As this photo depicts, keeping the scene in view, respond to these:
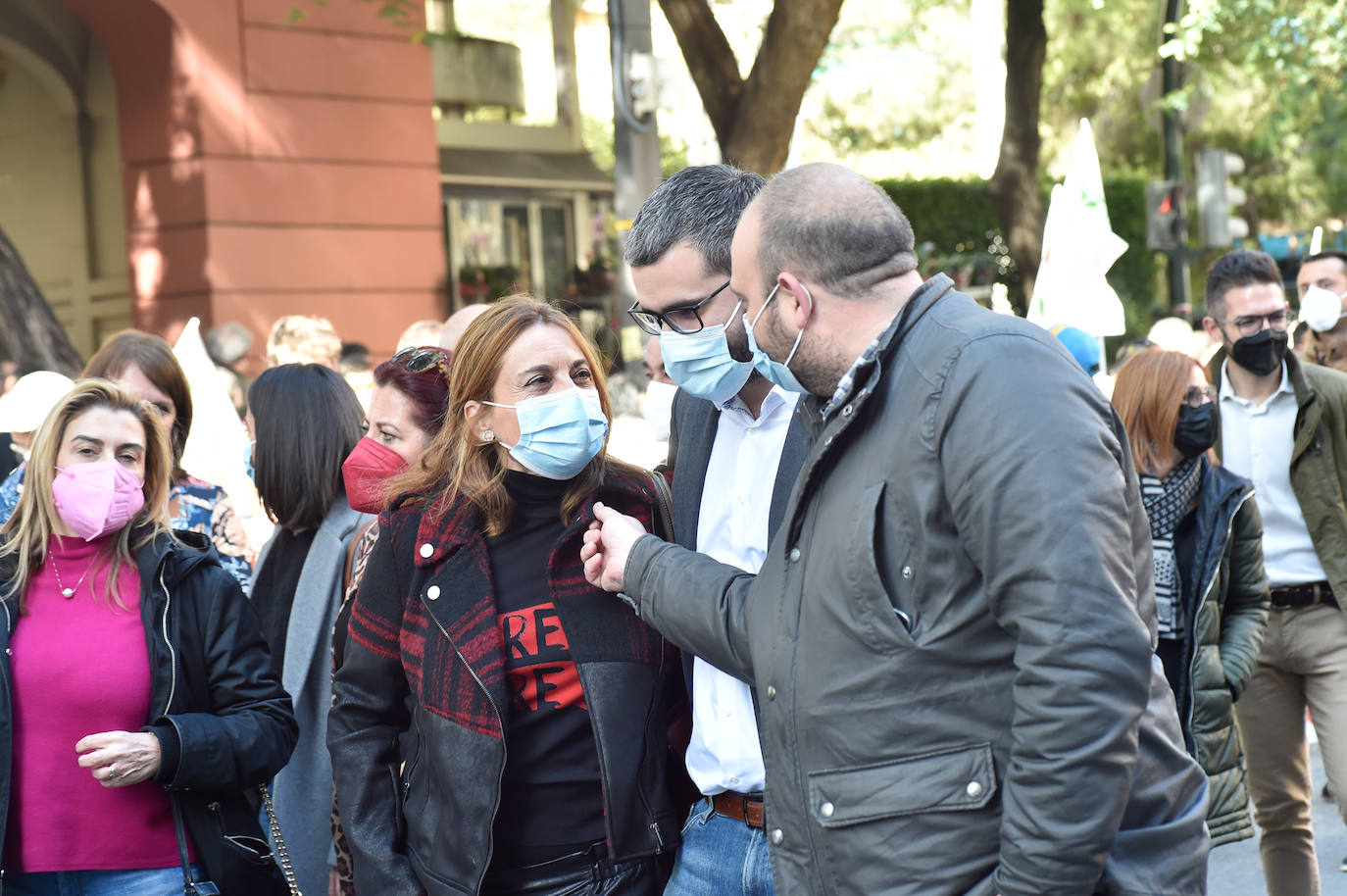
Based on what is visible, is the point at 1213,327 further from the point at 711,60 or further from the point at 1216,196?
the point at 1216,196

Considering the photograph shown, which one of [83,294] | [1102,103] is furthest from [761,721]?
[1102,103]

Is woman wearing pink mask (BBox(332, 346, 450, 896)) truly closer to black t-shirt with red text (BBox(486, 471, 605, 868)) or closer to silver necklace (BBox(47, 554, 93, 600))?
silver necklace (BBox(47, 554, 93, 600))

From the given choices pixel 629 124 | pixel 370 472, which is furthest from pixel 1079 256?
pixel 370 472

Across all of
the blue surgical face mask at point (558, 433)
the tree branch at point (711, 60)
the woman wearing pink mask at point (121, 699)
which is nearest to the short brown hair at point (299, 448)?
the woman wearing pink mask at point (121, 699)

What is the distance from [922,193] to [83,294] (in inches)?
412

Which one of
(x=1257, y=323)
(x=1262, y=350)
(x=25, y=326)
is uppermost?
(x=25, y=326)

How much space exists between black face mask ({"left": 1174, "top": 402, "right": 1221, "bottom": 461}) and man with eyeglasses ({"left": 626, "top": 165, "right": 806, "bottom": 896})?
2376 millimetres

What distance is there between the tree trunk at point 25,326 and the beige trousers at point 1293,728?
670 centimetres

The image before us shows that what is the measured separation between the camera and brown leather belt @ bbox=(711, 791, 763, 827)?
9.53ft

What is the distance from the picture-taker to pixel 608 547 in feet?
9.61

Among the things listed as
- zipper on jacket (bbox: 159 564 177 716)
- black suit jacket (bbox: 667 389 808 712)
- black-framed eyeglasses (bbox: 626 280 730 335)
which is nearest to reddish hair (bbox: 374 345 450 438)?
zipper on jacket (bbox: 159 564 177 716)

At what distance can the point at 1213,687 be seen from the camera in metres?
4.73

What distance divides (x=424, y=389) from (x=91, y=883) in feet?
4.83

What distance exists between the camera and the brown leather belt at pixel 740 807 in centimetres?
290
